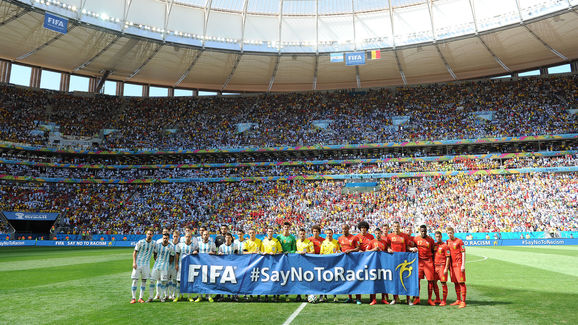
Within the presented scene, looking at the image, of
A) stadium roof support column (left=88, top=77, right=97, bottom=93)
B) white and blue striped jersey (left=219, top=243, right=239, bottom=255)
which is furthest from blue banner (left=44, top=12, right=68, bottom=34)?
white and blue striped jersey (left=219, top=243, right=239, bottom=255)

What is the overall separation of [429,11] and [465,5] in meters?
3.18

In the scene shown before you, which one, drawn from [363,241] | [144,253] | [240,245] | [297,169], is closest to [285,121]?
[297,169]

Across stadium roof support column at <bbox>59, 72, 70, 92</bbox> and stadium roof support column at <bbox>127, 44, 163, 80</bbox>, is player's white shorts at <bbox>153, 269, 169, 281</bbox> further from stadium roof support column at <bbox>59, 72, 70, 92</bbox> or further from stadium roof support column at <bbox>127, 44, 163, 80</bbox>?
stadium roof support column at <bbox>59, 72, 70, 92</bbox>

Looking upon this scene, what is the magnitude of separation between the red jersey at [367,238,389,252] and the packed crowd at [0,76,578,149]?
111 feet

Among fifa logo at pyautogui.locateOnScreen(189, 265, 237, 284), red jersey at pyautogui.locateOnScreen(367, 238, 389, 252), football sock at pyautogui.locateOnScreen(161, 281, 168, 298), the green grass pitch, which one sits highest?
red jersey at pyautogui.locateOnScreen(367, 238, 389, 252)

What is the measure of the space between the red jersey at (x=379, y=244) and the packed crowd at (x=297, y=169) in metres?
30.7

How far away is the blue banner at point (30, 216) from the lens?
36188 millimetres

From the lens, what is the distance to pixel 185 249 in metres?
10.5

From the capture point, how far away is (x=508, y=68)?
4544 centimetres

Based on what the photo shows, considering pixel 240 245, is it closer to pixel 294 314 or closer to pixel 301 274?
pixel 301 274

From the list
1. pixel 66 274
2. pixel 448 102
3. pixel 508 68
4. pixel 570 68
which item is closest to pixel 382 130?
pixel 448 102

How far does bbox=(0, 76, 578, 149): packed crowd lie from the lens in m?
41.8

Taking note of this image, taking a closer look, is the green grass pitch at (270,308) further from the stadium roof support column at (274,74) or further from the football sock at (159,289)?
the stadium roof support column at (274,74)

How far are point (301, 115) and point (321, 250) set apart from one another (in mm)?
38674
